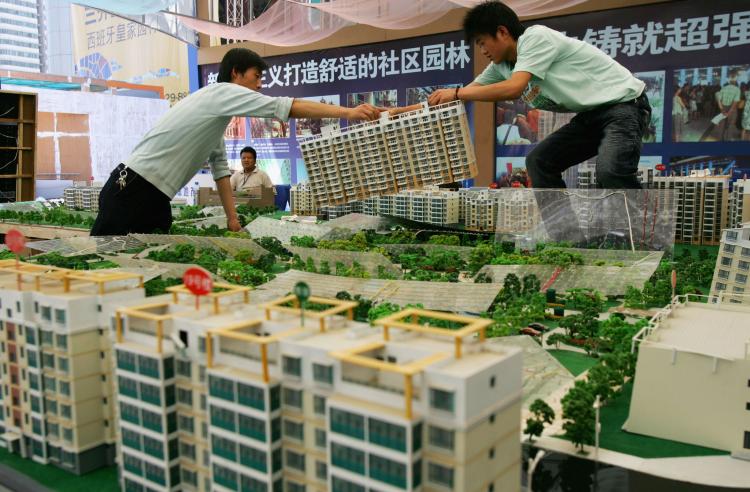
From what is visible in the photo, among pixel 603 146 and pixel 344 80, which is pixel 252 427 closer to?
pixel 603 146

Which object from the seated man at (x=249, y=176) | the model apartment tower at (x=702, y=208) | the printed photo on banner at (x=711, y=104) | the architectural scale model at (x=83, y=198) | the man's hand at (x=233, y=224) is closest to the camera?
the man's hand at (x=233, y=224)

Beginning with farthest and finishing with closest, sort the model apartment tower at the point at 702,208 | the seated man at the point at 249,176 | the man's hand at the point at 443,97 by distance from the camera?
the seated man at the point at 249,176, the model apartment tower at the point at 702,208, the man's hand at the point at 443,97

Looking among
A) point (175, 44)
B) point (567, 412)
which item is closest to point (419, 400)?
point (567, 412)

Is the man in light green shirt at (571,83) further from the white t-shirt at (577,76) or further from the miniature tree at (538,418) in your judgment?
the miniature tree at (538,418)

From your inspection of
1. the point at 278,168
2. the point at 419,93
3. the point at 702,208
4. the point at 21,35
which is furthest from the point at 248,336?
the point at 21,35

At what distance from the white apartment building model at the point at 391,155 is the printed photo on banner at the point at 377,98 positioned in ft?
16.9

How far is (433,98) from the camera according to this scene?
5.37 m

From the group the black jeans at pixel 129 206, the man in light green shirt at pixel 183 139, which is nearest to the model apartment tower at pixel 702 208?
the man in light green shirt at pixel 183 139

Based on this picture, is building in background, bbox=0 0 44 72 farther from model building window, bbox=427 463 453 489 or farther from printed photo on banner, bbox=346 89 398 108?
model building window, bbox=427 463 453 489

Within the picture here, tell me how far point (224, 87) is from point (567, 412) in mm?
2973

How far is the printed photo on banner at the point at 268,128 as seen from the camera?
12414 millimetres

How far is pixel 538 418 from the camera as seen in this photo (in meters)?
2.11

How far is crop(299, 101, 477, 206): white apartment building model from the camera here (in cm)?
539

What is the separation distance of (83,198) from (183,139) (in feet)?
19.6
